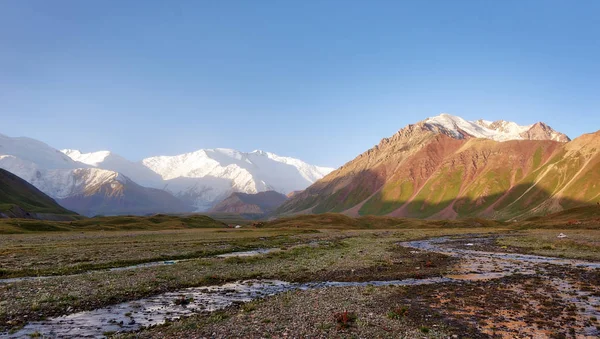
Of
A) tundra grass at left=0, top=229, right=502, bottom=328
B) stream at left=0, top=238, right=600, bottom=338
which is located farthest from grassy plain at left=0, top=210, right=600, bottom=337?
stream at left=0, top=238, right=600, bottom=338

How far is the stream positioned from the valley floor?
10cm

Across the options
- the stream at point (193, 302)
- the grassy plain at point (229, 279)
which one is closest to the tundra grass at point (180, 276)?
the grassy plain at point (229, 279)

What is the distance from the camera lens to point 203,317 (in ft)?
82.0

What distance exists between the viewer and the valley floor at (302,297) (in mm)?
22734

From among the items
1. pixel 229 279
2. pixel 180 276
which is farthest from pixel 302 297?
pixel 180 276

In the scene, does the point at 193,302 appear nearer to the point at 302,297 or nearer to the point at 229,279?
the point at 302,297

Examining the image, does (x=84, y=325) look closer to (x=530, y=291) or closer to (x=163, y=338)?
(x=163, y=338)

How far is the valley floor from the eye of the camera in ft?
74.6

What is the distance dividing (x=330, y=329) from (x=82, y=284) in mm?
25977

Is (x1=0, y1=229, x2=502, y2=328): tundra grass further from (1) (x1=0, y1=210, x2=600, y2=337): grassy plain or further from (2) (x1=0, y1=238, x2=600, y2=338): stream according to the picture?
(2) (x1=0, y1=238, x2=600, y2=338): stream

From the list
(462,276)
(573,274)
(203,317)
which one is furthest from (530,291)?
(203,317)

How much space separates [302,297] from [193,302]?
29.0 feet

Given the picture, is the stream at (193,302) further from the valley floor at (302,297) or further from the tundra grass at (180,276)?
the tundra grass at (180,276)

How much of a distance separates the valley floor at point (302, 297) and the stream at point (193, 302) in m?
0.10
